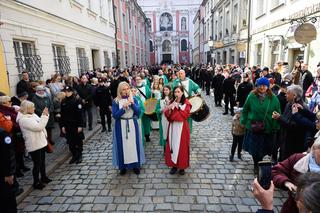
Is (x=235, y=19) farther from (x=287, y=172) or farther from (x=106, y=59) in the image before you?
(x=287, y=172)

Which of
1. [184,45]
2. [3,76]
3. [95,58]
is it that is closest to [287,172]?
[3,76]

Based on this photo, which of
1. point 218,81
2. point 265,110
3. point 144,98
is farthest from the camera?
point 218,81

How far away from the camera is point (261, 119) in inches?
177

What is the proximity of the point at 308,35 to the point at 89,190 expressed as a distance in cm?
805

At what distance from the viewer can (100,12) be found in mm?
16672

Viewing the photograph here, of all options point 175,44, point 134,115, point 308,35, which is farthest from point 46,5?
point 175,44

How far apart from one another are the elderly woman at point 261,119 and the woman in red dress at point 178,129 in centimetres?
120

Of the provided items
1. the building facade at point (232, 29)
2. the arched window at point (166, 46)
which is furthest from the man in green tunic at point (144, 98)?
the arched window at point (166, 46)

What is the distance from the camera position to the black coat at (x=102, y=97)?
26.4 ft

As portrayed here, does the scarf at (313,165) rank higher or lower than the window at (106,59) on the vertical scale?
lower

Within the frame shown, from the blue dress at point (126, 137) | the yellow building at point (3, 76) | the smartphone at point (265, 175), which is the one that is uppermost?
the yellow building at point (3, 76)

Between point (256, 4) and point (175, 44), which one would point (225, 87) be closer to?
point (256, 4)

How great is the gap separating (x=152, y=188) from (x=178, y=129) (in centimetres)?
120

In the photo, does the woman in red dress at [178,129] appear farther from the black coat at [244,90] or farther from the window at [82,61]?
the window at [82,61]
